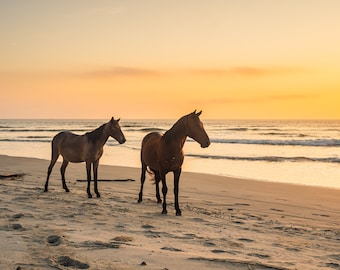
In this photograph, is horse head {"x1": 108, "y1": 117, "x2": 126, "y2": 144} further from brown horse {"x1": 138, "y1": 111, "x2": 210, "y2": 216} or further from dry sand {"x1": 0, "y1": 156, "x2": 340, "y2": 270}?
brown horse {"x1": 138, "y1": 111, "x2": 210, "y2": 216}

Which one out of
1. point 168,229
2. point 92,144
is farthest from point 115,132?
point 168,229

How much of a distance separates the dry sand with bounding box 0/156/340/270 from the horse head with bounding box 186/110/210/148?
4.72 ft

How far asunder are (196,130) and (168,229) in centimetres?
221

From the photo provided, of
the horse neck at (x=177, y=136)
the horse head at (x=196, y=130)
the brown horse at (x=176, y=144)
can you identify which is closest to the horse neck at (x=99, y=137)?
the brown horse at (x=176, y=144)

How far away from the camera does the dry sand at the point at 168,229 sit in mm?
4414

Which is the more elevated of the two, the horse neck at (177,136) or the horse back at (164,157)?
the horse neck at (177,136)

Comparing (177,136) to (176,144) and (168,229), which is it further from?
(168,229)

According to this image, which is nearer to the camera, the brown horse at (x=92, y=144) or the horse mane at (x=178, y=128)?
the horse mane at (x=178, y=128)

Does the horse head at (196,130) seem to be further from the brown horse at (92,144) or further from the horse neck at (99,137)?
the horse neck at (99,137)

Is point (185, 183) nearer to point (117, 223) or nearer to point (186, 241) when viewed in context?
point (117, 223)

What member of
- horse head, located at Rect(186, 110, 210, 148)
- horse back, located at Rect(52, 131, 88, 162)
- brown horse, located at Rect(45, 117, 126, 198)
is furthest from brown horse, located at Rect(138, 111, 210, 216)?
horse back, located at Rect(52, 131, 88, 162)

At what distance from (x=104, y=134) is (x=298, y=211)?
16.5 ft

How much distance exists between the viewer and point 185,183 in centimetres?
1263

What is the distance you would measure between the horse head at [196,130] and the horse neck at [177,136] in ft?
0.40
